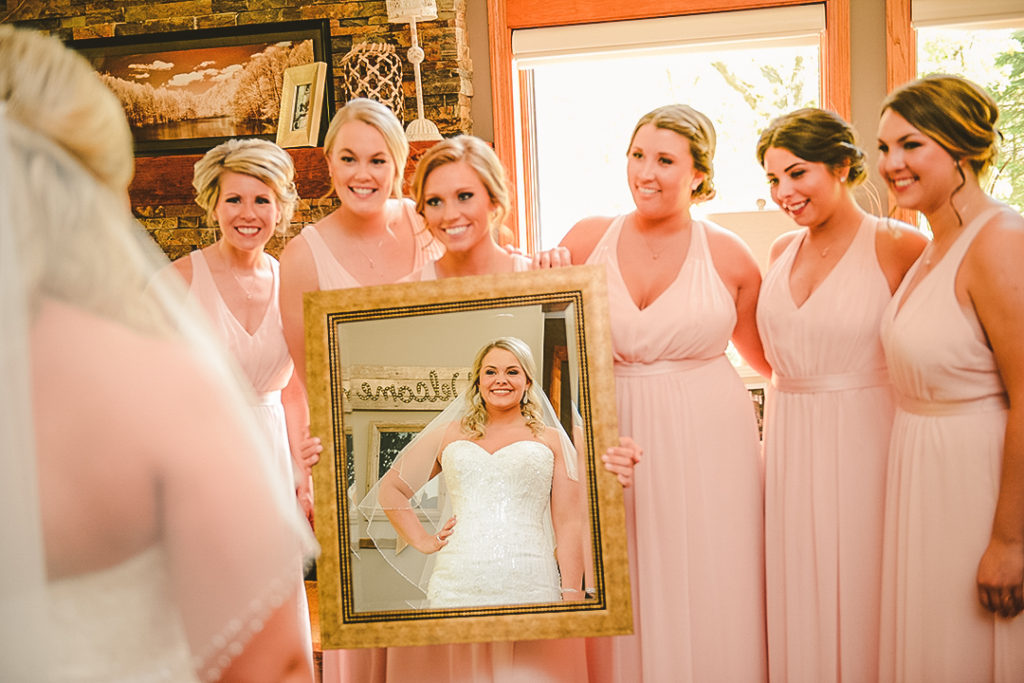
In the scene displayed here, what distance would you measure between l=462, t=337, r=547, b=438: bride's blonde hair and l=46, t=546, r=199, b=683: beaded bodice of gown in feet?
4.18

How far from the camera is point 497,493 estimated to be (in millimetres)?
2240

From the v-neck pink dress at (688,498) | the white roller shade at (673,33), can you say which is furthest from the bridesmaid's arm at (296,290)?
the white roller shade at (673,33)

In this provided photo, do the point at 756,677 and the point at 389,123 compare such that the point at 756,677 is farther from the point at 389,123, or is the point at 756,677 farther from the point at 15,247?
the point at 15,247

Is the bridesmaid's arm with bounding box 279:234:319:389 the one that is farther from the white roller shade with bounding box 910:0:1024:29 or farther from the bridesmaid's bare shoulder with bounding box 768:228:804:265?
the white roller shade with bounding box 910:0:1024:29

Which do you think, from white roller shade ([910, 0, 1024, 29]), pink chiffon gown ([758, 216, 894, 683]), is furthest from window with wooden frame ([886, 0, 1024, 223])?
pink chiffon gown ([758, 216, 894, 683])

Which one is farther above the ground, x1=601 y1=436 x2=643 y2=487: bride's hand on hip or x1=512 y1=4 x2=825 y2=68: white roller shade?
x1=512 y1=4 x2=825 y2=68: white roller shade

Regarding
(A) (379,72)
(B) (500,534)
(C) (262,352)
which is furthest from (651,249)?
(A) (379,72)

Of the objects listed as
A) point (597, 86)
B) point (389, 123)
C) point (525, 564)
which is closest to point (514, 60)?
point (597, 86)

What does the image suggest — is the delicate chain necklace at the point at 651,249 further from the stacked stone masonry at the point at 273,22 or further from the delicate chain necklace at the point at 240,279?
the stacked stone masonry at the point at 273,22

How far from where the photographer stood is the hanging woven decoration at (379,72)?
16.3 ft

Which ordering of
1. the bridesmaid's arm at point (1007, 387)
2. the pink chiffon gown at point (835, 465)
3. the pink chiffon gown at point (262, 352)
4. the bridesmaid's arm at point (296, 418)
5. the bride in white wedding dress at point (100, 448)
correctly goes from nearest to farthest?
the bride in white wedding dress at point (100, 448) < the bridesmaid's arm at point (1007, 387) < the pink chiffon gown at point (835, 465) < the pink chiffon gown at point (262, 352) < the bridesmaid's arm at point (296, 418)

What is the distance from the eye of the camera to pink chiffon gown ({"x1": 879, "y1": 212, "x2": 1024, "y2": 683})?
2199 millimetres

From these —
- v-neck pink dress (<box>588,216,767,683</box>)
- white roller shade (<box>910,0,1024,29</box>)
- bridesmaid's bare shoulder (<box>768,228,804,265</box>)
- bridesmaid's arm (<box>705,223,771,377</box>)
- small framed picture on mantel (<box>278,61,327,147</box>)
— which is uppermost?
white roller shade (<box>910,0,1024,29</box>)

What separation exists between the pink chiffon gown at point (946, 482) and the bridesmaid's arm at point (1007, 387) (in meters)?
0.05
